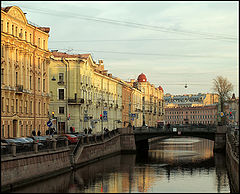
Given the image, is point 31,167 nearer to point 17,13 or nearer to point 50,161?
point 50,161

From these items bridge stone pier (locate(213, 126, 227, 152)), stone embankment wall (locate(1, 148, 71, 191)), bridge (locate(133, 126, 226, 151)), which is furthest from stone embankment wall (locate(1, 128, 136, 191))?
bridge stone pier (locate(213, 126, 227, 152))

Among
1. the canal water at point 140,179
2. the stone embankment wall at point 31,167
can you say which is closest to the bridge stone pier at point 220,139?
the canal water at point 140,179

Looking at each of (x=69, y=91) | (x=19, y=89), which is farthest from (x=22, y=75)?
(x=69, y=91)

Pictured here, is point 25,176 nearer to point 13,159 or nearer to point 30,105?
point 13,159

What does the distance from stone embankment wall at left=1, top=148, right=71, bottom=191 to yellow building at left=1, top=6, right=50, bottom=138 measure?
46.4ft

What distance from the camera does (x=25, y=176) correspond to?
37906mm

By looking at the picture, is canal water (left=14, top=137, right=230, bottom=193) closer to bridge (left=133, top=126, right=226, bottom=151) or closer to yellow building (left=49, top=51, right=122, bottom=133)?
bridge (left=133, top=126, right=226, bottom=151)

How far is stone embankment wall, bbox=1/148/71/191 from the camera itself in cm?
3472

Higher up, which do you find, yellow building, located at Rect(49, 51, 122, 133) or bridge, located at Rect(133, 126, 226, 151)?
yellow building, located at Rect(49, 51, 122, 133)

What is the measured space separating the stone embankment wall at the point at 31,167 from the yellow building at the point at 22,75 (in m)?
14.1

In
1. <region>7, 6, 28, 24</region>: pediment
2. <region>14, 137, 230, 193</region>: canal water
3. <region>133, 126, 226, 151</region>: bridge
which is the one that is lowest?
<region>14, 137, 230, 193</region>: canal water

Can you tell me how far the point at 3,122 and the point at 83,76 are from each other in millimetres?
30849

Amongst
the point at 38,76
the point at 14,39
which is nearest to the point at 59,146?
the point at 14,39

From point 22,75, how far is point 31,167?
2628 centimetres
